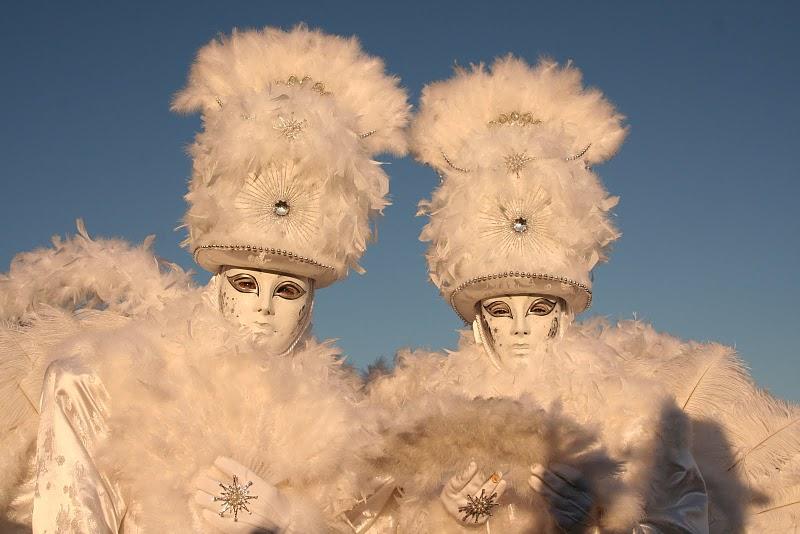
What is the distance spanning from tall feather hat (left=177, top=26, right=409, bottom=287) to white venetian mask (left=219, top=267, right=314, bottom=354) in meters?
0.07

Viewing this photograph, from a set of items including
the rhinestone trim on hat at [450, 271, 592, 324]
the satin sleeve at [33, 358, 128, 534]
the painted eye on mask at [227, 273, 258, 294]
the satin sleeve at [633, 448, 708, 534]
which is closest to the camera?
the satin sleeve at [33, 358, 128, 534]

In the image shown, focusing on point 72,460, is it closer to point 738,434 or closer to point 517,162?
point 517,162

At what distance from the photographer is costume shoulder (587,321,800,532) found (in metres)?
5.04

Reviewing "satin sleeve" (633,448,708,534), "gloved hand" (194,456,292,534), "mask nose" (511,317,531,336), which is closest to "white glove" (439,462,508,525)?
"satin sleeve" (633,448,708,534)

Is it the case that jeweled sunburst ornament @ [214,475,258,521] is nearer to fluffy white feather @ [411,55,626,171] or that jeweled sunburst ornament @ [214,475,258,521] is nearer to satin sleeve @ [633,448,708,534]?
satin sleeve @ [633,448,708,534]

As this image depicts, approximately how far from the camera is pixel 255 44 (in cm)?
480

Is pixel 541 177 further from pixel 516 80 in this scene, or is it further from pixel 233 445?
pixel 233 445

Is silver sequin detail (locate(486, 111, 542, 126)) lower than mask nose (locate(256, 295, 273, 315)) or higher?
higher

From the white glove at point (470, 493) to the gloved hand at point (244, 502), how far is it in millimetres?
762

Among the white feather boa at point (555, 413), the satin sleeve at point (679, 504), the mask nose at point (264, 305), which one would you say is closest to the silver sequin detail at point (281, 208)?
the mask nose at point (264, 305)

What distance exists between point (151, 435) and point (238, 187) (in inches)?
52.2

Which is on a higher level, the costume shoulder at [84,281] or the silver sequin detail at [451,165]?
the silver sequin detail at [451,165]

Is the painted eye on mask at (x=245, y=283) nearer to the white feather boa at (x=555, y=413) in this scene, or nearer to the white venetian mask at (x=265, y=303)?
the white venetian mask at (x=265, y=303)

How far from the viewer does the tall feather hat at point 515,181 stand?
4.92 metres
